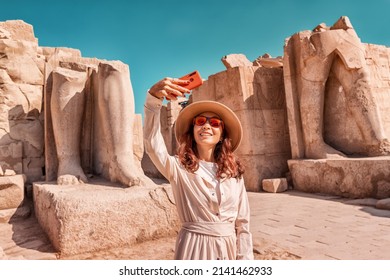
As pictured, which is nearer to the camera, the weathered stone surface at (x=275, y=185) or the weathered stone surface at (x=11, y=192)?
the weathered stone surface at (x=11, y=192)

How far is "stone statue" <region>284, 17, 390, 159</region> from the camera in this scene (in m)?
4.80

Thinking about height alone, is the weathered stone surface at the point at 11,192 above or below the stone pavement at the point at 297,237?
above

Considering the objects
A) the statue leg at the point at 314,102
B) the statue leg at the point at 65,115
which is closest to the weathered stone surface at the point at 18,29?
the statue leg at the point at 65,115

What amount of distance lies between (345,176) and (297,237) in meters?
2.26

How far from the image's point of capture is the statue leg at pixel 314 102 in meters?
5.10

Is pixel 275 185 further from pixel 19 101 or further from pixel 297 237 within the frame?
pixel 19 101

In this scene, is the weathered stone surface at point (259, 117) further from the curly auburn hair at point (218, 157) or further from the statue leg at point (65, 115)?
the curly auburn hair at point (218, 157)

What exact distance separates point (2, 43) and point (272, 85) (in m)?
4.58

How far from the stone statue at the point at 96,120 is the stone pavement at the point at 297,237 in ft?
1.89

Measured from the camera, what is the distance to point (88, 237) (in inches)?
78.4

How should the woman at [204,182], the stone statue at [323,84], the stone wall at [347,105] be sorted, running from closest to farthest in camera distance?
the woman at [204,182] → the stone statue at [323,84] → the stone wall at [347,105]

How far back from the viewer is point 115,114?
2.76 m

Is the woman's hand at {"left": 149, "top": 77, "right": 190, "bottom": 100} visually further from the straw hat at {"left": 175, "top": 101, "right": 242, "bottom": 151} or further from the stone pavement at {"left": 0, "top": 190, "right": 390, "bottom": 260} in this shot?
the stone pavement at {"left": 0, "top": 190, "right": 390, "bottom": 260}

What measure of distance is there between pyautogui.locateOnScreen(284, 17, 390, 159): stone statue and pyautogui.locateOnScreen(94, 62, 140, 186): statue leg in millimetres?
3513
